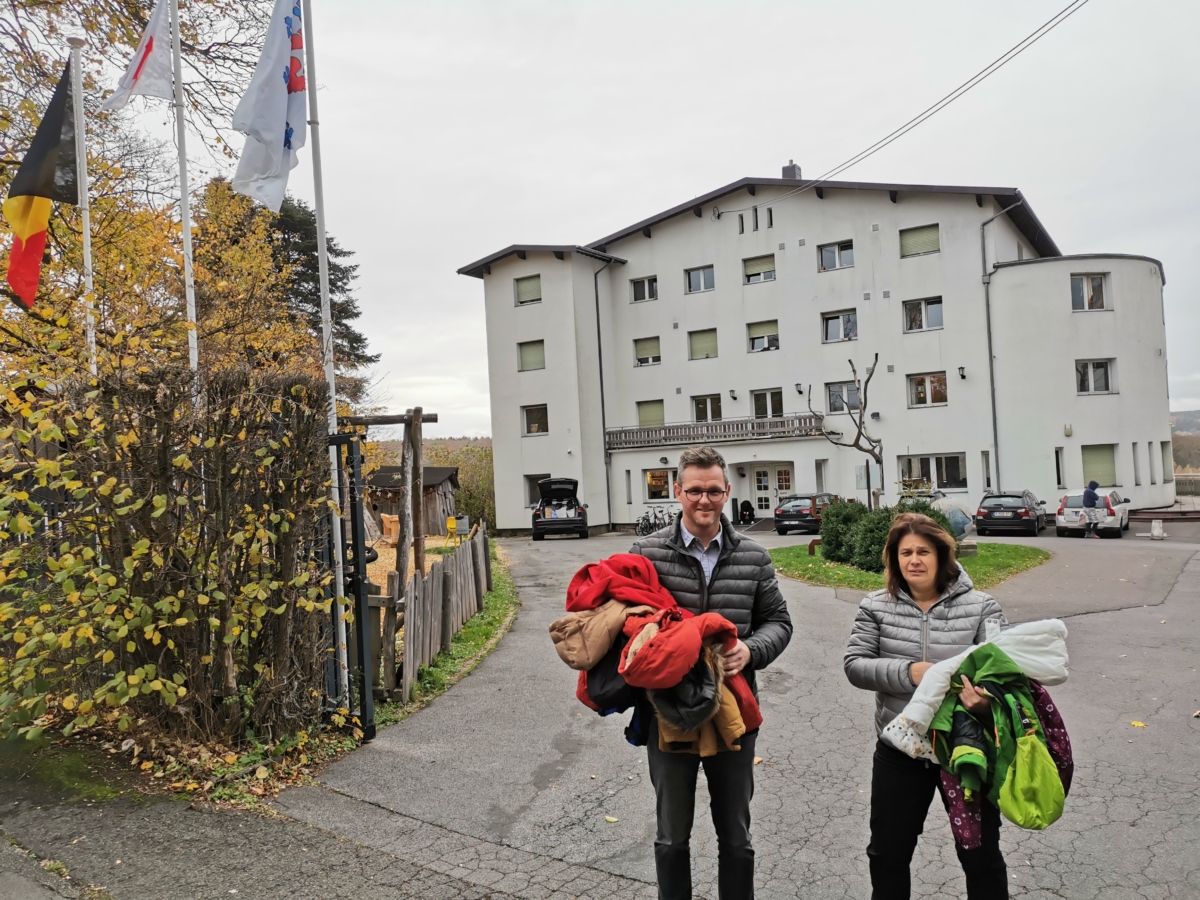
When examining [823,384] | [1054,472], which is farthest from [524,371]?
[1054,472]

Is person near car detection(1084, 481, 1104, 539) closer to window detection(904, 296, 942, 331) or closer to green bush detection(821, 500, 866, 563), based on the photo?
window detection(904, 296, 942, 331)

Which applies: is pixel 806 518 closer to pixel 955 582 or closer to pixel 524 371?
pixel 524 371

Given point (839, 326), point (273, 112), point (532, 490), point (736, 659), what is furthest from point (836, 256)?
point (736, 659)

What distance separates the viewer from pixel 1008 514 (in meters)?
25.6

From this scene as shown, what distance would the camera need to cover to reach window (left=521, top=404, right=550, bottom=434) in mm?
38094

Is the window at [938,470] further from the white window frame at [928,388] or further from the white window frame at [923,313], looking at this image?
the white window frame at [923,313]

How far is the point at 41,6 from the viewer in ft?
32.0

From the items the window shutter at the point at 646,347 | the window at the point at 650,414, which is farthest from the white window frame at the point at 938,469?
the window shutter at the point at 646,347

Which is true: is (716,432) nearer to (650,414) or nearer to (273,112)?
(650,414)

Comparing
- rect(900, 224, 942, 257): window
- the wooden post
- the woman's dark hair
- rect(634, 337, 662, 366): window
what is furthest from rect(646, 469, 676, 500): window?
the woman's dark hair

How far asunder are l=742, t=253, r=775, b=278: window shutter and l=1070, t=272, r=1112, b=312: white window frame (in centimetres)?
1110

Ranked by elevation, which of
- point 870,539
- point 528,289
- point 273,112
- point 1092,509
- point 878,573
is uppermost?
point 528,289

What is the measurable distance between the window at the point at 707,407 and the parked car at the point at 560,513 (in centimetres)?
705

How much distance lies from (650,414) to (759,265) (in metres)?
8.03
